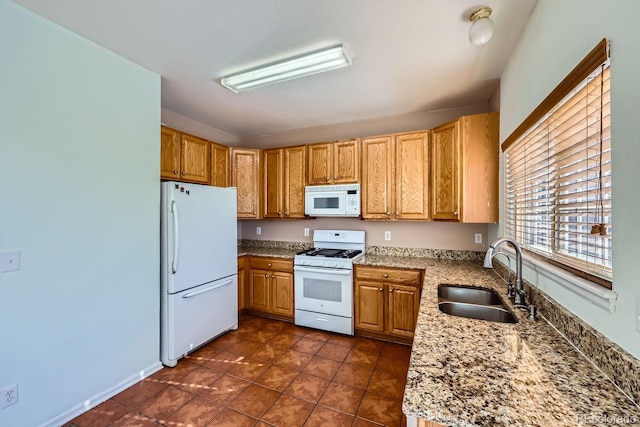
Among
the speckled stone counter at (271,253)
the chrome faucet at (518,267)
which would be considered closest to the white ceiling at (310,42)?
the chrome faucet at (518,267)

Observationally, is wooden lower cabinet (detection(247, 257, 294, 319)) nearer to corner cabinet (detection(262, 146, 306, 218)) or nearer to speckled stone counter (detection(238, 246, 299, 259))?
speckled stone counter (detection(238, 246, 299, 259))

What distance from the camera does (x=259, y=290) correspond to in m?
3.48

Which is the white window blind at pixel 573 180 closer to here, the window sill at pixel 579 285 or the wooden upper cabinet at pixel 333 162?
the window sill at pixel 579 285

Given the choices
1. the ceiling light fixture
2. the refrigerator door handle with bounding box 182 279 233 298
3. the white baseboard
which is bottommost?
the white baseboard

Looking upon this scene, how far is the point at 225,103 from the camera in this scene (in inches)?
114

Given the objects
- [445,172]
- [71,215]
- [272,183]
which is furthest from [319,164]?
[71,215]

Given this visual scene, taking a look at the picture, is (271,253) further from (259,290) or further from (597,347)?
(597,347)

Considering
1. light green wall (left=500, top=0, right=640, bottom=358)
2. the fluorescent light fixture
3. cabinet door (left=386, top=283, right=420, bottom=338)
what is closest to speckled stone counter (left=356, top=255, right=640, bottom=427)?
light green wall (left=500, top=0, right=640, bottom=358)

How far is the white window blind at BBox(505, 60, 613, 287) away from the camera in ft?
3.18

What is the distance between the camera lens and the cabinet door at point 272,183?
143 inches

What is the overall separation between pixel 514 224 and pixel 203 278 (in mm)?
2715

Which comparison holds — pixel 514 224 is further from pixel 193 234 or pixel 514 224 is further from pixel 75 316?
pixel 75 316

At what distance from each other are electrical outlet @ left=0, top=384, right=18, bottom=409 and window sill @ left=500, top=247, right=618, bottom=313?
2.84 metres

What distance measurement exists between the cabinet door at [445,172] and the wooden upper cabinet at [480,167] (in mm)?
82
